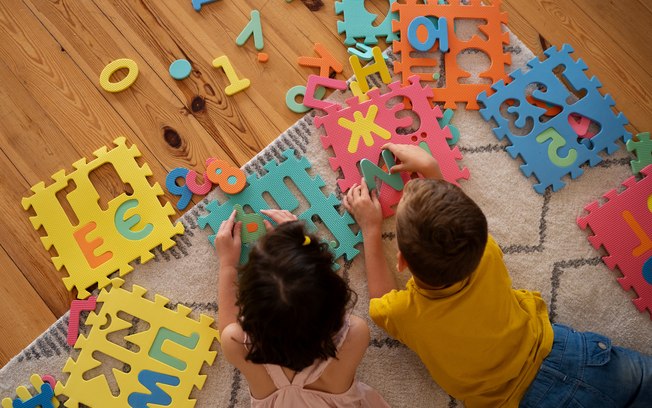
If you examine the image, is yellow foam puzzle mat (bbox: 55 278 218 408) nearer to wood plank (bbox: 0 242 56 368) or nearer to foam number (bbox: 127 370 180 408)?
foam number (bbox: 127 370 180 408)

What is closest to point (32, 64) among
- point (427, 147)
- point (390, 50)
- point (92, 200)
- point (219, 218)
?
point (92, 200)

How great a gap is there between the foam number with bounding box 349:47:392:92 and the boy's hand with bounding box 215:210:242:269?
0.46 meters

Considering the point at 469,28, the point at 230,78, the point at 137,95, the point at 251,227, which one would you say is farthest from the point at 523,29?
the point at 137,95

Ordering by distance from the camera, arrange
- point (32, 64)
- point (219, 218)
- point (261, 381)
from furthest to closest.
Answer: point (32, 64) → point (219, 218) → point (261, 381)

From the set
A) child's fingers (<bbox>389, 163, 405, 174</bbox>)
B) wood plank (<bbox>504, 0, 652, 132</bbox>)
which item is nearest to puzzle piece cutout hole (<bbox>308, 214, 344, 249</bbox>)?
child's fingers (<bbox>389, 163, 405, 174</bbox>)

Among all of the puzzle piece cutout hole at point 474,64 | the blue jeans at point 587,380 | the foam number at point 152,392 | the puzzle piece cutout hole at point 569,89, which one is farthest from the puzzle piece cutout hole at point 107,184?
the puzzle piece cutout hole at point 569,89

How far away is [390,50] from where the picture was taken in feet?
4.40

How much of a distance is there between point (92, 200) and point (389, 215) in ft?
2.25

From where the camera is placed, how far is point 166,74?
133 cm

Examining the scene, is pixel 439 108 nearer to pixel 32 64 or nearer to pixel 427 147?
pixel 427 147

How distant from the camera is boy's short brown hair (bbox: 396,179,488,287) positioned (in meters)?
0.84

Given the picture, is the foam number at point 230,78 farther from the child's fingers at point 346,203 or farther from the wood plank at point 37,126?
the child's fingers at point 346,203

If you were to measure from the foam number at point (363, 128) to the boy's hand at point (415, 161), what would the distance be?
0.06 m

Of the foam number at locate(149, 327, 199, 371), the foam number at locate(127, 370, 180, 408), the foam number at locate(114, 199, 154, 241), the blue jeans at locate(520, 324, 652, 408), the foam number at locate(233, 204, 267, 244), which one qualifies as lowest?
the blue jeans at locate(520, 324, 652, 408)
